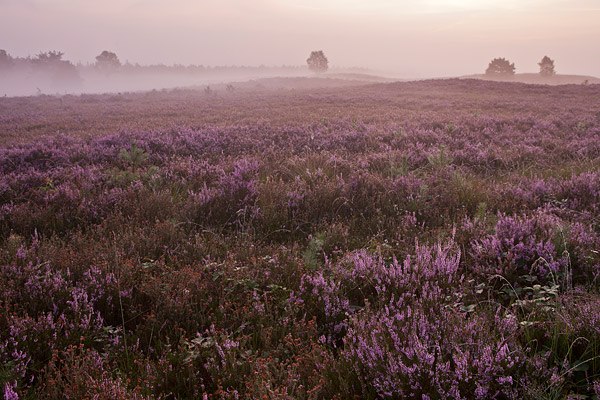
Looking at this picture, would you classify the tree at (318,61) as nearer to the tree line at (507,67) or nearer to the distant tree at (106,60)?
the tree line at (507,67)

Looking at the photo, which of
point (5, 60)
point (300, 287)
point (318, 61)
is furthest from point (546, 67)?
point (5, 60)

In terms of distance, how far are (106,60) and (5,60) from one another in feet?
90.4

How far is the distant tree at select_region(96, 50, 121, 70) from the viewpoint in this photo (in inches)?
4618

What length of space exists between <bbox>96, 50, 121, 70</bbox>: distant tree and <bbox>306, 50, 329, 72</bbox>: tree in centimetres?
6843

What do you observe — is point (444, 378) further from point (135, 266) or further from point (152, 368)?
point (135, 266)

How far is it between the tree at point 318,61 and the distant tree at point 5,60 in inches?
3599

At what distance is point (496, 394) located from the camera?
1710mm

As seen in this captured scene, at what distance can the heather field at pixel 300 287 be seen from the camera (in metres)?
1.94

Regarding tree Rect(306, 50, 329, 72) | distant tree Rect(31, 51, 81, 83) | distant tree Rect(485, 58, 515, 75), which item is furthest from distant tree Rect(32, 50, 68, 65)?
distant tree Rect(485, 58, 515, 75)

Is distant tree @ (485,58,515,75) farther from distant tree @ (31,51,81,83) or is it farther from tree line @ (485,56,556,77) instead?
distant tree @ (31,51,81,83)

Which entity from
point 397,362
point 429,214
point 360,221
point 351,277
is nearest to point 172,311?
point 351,277

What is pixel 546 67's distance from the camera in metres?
81.6

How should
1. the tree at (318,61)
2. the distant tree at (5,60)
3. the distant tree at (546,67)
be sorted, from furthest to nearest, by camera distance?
the tree at (318,61), the distant tree at (5,60), the distant tree at (546,67)

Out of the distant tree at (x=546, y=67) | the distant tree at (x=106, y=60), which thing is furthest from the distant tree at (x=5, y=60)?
the distant tree at (x=546, y=67)
